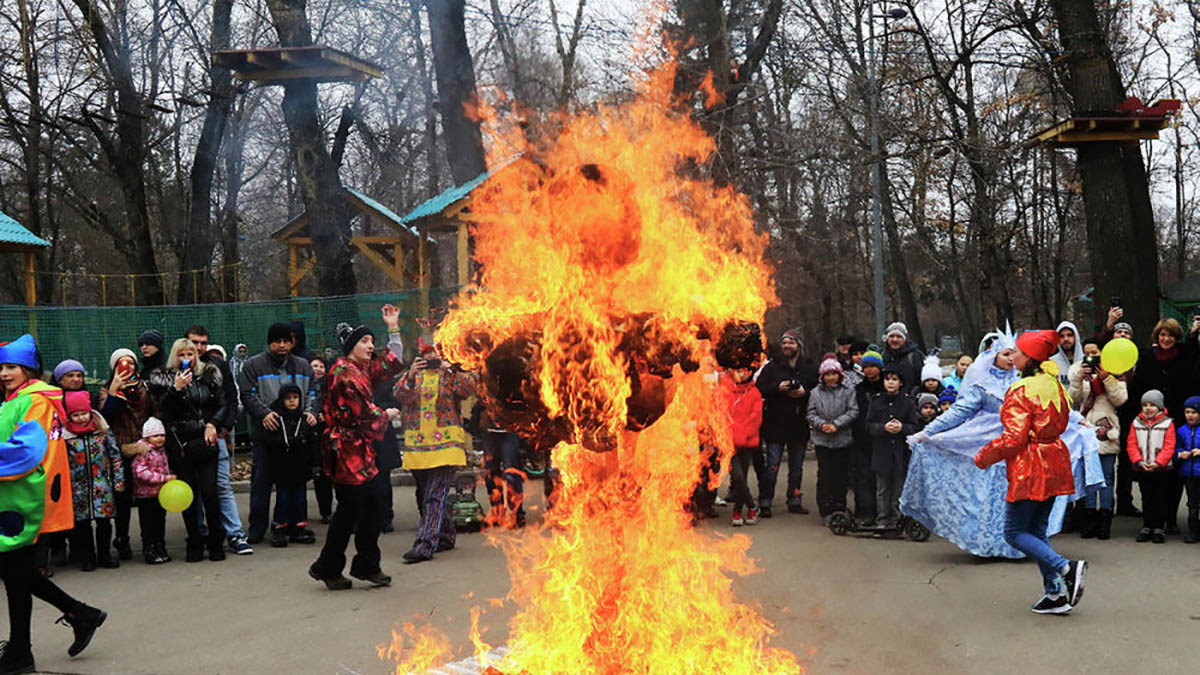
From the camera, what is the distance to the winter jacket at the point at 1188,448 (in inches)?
341

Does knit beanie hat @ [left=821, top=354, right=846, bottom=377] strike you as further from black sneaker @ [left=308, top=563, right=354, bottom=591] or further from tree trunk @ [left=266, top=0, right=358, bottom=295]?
tree trunk @ [left=266, top=0, right=358, bottom=295]

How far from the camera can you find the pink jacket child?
8.41 metres

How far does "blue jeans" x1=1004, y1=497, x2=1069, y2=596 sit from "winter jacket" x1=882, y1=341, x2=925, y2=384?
3257 millimetres

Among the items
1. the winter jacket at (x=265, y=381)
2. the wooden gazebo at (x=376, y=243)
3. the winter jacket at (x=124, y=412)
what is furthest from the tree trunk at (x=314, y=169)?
the winter jacket at (x=124, y=412)

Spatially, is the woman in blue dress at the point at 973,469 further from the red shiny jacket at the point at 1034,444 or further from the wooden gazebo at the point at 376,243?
the wooden gazebo at the point at 376,243

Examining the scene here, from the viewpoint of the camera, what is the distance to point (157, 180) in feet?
94.0

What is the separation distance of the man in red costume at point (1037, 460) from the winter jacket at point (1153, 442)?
8.71 ft

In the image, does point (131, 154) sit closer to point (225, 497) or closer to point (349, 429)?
point (225, 497)

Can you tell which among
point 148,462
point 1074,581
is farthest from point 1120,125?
point 148,462

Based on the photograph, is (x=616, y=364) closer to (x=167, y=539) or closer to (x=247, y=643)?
(x=247, y=643)

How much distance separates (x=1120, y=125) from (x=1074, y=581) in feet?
29.7

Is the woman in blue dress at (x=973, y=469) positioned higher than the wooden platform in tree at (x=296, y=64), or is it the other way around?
the wooden platform in tree at (x=296, y=64)

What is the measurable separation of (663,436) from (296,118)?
1257 cm

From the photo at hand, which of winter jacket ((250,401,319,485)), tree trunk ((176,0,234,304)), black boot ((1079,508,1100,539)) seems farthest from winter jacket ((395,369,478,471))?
tree trunk ((176,0,234,304))
